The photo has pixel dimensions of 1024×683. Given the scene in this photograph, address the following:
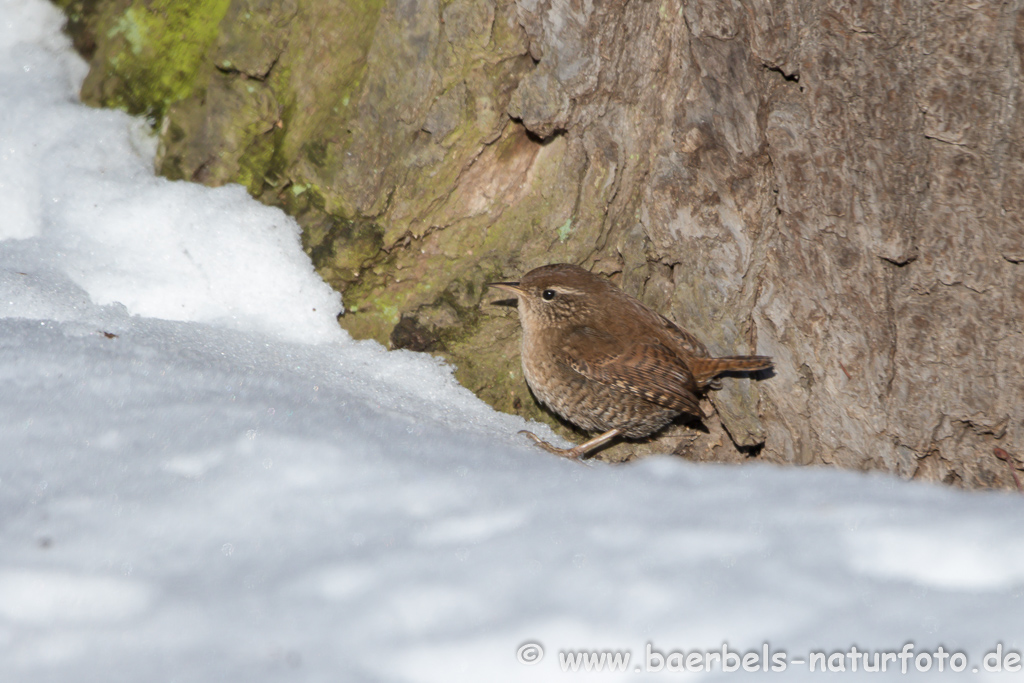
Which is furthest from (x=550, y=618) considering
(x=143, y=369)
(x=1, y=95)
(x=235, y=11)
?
(x=1, y=95)

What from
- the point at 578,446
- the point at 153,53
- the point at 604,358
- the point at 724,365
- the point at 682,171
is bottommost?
the point at 578,446

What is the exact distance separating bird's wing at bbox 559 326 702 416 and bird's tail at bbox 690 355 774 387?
0.21ft

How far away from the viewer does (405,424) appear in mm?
2898

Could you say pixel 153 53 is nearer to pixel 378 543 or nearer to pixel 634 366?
pixel 634 366

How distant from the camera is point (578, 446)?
3.89 metres

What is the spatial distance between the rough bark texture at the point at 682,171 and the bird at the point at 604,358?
7.9 inches

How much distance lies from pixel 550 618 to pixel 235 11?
3.30 m

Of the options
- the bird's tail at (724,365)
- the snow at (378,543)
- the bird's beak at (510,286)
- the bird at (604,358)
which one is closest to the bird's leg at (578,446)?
the bird at (604,358)

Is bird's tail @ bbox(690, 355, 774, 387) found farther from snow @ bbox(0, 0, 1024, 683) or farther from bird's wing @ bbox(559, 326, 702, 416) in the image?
snow @ bbox(0, 0, 1024, 683)

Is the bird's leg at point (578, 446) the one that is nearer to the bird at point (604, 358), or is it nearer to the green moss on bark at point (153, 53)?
the bird at point (604, 358)

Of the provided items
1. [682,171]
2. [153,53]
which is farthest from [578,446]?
[153,53]

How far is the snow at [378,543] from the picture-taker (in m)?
1.73

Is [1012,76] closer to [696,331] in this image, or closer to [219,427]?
[696,331]

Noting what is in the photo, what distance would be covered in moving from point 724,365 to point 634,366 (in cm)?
43
